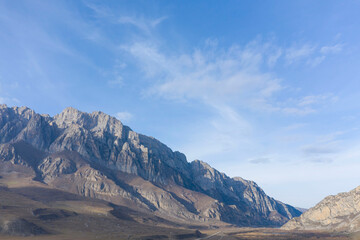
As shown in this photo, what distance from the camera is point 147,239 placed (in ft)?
651

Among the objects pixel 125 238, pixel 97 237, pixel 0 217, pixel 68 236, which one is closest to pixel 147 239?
pixel 125 238

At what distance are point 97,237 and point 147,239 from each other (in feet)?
107

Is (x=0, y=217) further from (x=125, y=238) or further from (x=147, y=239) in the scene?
(x=147, y=239)

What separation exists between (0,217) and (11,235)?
82.4ft

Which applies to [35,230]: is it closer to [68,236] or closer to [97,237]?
[68,236]

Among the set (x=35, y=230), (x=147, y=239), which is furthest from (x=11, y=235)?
(x=147, y=239)

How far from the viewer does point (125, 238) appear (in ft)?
638

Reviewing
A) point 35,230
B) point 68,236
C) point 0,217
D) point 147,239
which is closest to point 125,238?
point 147,239

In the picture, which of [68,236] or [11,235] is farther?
[68,236]

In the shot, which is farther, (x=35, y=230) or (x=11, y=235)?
(x=35, y=230)

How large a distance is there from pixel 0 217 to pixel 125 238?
84.1 metres

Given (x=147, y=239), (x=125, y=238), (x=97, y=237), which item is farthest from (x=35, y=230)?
(x=147, y=239)

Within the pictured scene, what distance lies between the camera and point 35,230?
196 metres

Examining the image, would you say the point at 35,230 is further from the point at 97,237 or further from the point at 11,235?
the point at 97,237
